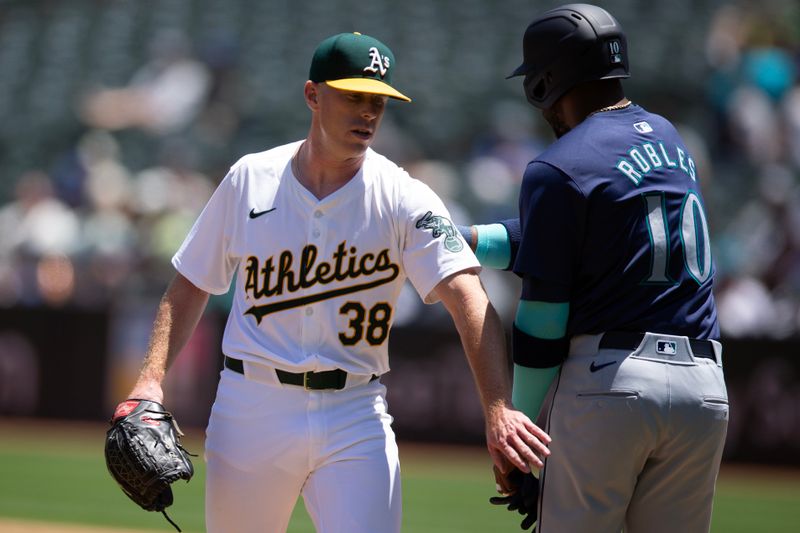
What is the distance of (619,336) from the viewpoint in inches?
130

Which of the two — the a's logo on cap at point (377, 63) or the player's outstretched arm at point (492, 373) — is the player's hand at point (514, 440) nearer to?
the player's outstretched arm at point (492, 373)

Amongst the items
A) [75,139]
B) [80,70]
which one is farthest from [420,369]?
[80,70]

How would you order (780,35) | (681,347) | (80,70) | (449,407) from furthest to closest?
(80,70)
(780,35)
(449,407)
(681,347)

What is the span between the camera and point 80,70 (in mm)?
17359

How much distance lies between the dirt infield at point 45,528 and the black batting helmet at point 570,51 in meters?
4.97

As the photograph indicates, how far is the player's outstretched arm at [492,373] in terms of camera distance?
10.9 feet

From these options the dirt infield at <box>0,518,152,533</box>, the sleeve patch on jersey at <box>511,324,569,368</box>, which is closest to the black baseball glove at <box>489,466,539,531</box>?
the sleeve patch on jersey at <box>511,324,569,368</box>

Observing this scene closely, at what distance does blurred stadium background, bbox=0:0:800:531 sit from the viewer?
35.8 feet

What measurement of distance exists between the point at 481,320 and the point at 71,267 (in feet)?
33.2

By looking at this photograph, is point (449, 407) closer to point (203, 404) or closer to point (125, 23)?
point (203, 404)

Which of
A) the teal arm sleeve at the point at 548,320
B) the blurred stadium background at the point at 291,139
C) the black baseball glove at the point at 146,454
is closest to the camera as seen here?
the teal arm sleeve at the point at 548,320

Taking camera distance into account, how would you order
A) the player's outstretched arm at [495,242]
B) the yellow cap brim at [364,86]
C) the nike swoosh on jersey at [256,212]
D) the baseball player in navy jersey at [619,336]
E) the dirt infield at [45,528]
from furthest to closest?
1. the dirt infield at [45,528]
2. the player's outstretched arm at [495,242]
3. the nike swoosh on jersey at [256,212]
4. the yellow cap brim at [364,86]
5. the baseball player in navy jersey at [619,336]

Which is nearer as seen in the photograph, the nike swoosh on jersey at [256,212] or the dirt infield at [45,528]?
the nike swoosh on jersey at [256,212]

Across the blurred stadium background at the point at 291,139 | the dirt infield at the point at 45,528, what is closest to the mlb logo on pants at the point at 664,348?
the dirt infield at the point at 45,528
